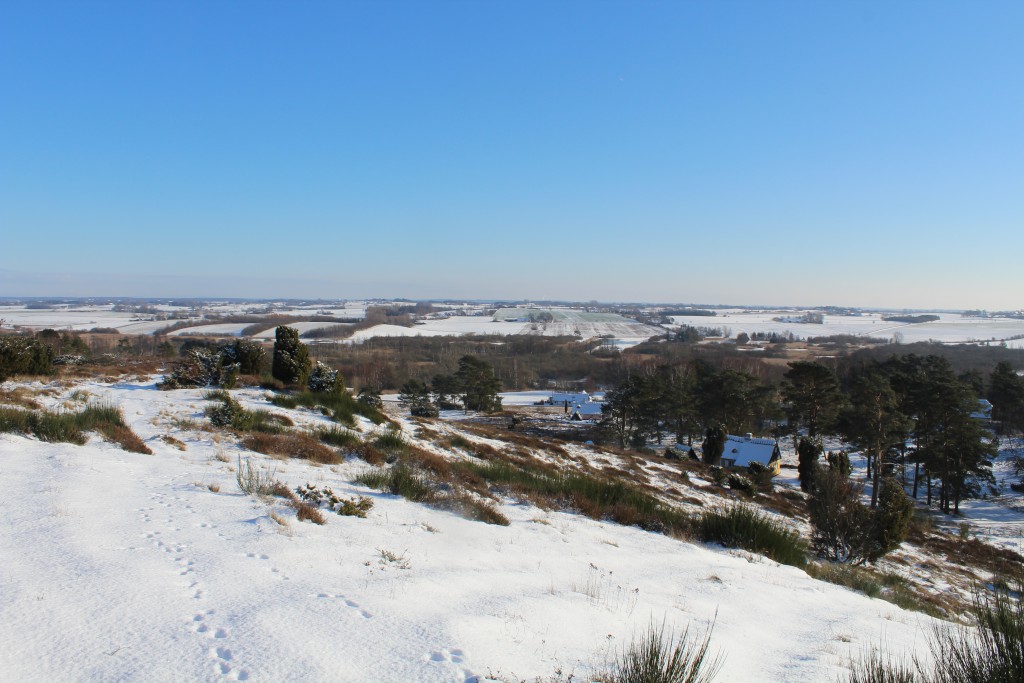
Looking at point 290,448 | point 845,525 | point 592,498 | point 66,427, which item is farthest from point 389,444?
point 845,525

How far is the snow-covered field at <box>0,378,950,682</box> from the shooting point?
8.87 feet

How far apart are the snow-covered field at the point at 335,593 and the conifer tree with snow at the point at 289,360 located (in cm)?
995

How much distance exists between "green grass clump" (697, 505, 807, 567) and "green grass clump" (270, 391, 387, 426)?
8.55 meters

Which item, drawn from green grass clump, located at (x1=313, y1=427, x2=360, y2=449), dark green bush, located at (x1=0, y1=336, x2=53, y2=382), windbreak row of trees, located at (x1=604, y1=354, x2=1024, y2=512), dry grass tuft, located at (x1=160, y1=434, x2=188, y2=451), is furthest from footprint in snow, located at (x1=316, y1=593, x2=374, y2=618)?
windbreak row of trees, located at (x1=604, y1=354, x2=1024, y2=512)

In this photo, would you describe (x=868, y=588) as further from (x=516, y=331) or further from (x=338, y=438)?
(x=516, y=331)

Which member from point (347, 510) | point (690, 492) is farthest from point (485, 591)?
point (690, 492)

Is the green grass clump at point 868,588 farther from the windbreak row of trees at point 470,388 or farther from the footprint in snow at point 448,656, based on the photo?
the windbreak row of trees at point 470,388

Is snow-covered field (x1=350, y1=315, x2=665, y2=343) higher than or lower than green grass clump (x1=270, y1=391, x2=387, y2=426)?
lower

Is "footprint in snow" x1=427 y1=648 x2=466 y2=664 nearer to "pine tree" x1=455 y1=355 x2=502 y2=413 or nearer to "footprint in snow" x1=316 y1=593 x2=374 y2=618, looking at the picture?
"footprint in snow" x1=316 y1=593 x2=374 y2=618

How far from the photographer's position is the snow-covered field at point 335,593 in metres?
2.70

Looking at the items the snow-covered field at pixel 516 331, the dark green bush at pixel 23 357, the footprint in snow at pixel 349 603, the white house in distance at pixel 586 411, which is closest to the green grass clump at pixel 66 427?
the footprint in snow at pixel 349 603

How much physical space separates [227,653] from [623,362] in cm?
8917

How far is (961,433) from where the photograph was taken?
27.7 metres

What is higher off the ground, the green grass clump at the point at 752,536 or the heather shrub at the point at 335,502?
the heather shrub at the point at 335,502
